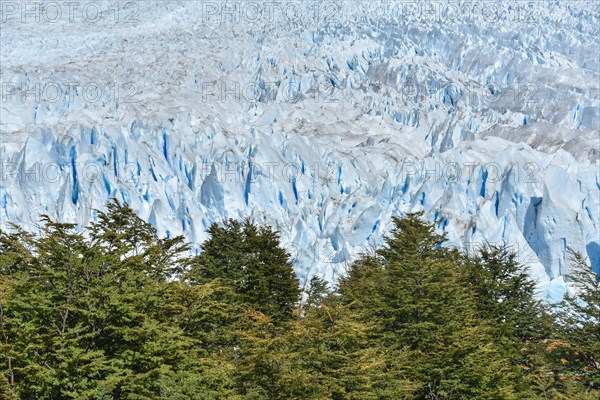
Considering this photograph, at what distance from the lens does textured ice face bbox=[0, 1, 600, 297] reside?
34.5 metres

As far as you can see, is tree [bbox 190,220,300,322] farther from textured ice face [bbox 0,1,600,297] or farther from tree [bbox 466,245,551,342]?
textured ice face [bbox 0,1,600,297]

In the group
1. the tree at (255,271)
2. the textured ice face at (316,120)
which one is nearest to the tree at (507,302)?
the tree at (255,271)

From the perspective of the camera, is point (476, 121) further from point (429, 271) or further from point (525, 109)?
point (429, 271)

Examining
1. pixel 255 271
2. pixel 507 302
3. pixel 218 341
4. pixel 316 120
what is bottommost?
pixel 218 341

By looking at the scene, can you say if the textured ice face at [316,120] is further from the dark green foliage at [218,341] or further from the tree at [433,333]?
the dark green foliage at [218,341]

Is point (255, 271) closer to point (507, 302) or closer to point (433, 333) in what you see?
point (433, 333)

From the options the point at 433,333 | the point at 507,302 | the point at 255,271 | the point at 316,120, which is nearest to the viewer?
the point at 433,333

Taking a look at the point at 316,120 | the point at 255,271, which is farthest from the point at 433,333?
the point at 316,120

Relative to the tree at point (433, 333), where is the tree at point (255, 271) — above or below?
above

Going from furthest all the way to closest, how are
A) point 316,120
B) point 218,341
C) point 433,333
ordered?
point 316,120 < point 218,341 < point 433,333

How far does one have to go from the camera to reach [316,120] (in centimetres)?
5494

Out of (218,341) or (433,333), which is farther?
(218,341)

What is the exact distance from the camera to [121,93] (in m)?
56.9

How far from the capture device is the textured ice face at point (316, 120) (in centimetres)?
3453
